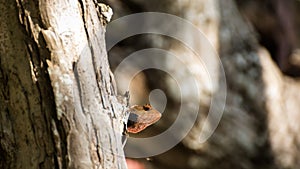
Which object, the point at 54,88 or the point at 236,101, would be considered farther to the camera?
the point at 236,101

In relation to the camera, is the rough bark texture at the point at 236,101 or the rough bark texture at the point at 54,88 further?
the rough bark texture at the point at 236,101

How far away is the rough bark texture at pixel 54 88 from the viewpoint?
2.51 ft

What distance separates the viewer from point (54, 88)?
0.76 m

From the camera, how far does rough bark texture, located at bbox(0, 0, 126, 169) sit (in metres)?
0.76

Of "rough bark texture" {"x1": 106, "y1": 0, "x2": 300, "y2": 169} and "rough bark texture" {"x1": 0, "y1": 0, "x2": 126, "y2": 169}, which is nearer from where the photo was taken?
"rough bark texture" {"x1": 0, "y1": 0, "x2": 126, "y2": 169}

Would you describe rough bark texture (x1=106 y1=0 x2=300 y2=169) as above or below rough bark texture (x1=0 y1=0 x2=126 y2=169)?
below

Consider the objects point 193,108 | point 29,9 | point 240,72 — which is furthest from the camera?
point 240,72

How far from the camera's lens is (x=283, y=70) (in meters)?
2.59

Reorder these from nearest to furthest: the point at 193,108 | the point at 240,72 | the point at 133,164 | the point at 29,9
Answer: the point at 29,9 → the point at 133,164 → the point at 193,108 → the point at 240,72

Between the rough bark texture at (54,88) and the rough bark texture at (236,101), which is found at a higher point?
the rough bark texture at (54,88)

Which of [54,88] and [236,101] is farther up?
[54,88]

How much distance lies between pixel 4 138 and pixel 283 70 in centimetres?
193

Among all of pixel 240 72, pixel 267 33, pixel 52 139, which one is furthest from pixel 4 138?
pixel 267 33

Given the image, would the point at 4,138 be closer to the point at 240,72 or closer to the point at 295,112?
the point at 240,72
